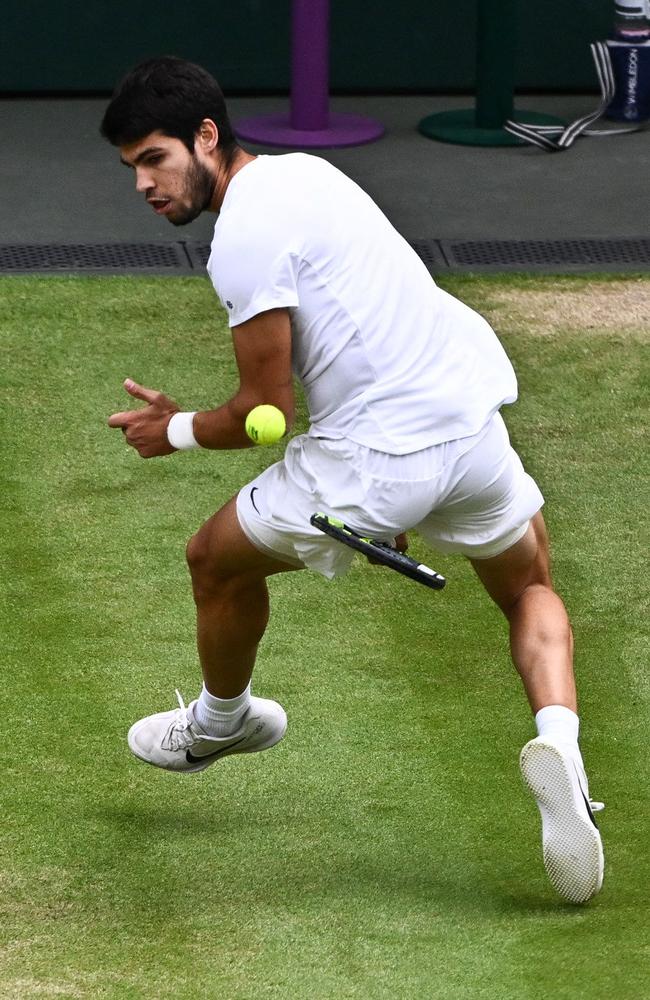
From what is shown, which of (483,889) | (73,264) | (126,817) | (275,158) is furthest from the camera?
(73,264)

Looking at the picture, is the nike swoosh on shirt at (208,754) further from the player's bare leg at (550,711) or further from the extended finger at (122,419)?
the extended finger at (122,419)

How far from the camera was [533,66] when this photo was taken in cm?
988

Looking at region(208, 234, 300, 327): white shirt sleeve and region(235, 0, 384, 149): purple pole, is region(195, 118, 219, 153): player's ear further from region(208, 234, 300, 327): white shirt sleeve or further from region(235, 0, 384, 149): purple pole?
region(235, 0, 384, 149): purple pole

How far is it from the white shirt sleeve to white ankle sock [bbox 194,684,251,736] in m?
0.98

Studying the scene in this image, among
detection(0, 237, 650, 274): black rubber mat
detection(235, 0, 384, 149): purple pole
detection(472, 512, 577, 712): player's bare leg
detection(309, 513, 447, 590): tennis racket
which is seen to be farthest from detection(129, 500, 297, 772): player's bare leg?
detection(235, 0, 384, 149): purple pole

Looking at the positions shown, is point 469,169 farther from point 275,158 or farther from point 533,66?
point 275,158

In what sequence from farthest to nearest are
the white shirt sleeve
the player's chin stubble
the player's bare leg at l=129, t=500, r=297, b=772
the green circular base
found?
the green circular base
the player's bare leg at l=129, t=500, r=297, b=772
the player's chin stubble
the white shirt sleeve

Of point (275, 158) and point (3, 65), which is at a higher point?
point (275, 158)

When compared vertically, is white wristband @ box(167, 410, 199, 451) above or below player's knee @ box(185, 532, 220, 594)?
above

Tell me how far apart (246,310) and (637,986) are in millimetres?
1429

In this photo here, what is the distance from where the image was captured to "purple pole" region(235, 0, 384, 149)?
860 cm

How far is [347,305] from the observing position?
10.5ft

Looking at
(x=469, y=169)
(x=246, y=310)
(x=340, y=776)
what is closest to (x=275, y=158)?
(x=246, y=310)

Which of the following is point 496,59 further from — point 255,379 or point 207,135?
point 255,379
